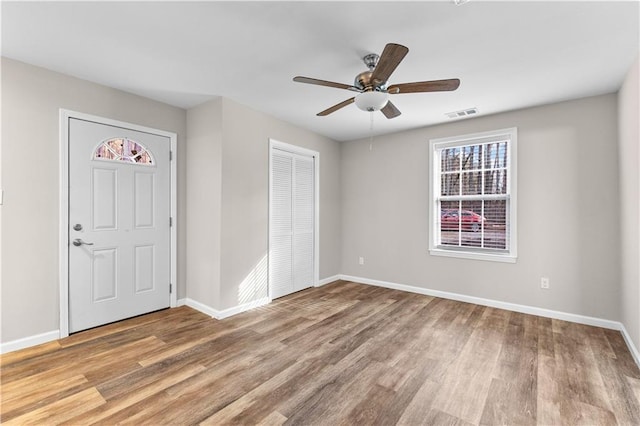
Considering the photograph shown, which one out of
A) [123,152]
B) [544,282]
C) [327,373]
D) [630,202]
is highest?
[123,152]

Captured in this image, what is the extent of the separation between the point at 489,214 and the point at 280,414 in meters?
3.53

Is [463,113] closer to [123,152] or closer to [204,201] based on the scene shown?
[204,201]

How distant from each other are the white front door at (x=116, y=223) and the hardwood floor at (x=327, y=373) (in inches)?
10.7

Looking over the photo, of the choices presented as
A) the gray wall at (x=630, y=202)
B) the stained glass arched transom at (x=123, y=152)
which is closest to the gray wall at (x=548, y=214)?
the gray wall at (x=630, y=202)

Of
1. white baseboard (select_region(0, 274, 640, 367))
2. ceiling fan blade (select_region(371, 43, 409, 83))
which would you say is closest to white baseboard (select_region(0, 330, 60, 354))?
white baseboard (select_region(0, 274, 640, 367))

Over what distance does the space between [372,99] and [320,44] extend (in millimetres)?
585

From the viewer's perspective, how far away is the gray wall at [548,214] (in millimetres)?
3148

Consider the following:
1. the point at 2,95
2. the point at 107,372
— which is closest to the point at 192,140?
the point at 2,95

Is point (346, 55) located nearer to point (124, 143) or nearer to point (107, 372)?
point (124, 143)

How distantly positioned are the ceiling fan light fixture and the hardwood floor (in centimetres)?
212

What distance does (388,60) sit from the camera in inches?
74.9

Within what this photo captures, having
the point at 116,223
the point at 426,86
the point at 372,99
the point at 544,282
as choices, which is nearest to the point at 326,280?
the point at 544,282

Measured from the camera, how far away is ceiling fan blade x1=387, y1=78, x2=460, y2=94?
213cm

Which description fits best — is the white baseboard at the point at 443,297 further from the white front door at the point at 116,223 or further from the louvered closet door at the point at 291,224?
the louvered closet door at the point at 291,224
